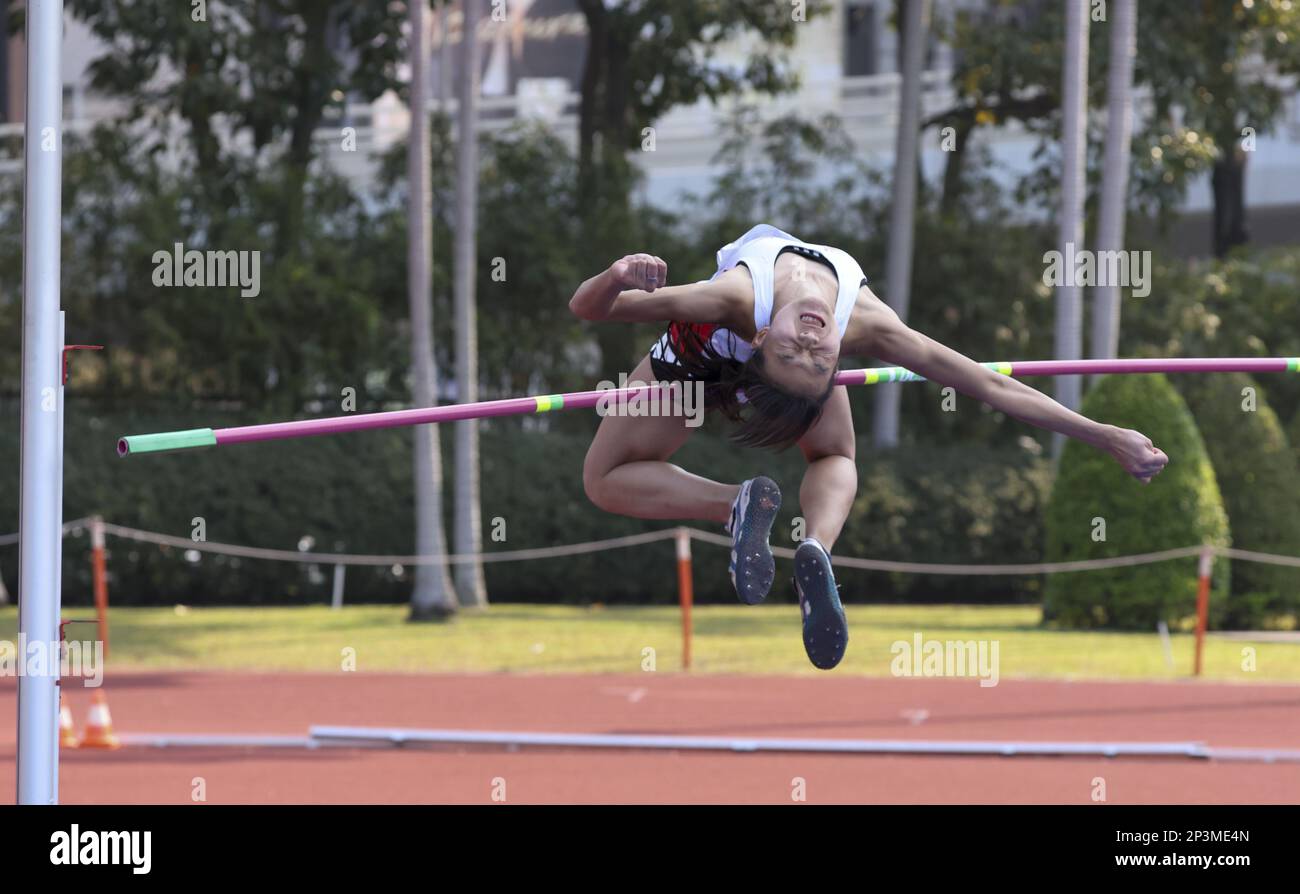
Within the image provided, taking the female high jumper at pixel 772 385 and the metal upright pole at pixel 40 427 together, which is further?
the metal upright pole at pixel 40 427

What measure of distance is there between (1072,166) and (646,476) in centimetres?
1382

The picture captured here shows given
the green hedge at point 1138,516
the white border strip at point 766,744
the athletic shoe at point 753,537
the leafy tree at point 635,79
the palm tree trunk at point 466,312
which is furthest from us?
the leafy tree at point 635,79

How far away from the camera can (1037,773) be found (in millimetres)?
10812

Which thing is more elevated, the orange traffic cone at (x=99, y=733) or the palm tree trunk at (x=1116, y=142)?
the palm tree trunk at (x=1116, y=142)

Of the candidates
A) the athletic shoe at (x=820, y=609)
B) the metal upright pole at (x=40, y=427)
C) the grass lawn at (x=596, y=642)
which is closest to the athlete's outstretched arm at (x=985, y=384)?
the athletic shoe at (x=820, y=609)

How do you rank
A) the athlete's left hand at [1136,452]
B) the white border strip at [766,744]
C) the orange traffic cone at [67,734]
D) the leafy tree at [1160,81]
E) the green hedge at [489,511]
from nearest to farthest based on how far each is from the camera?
1. the athlete's left hand at [1136,452]
2. the white border strip at [766,744]
3. the orange traffic cone at [67,734]
4. the green hedge at [489,511]
5. the leafy tree at [1160,81]

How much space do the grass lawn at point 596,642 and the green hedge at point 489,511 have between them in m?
0.73

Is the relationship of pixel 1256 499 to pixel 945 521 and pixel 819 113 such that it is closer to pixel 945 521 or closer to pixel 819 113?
pixel 945 521

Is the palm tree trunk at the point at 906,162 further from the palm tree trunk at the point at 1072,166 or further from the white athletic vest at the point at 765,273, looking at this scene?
the white athletic vest at the point at 765,273

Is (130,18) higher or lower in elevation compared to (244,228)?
higher

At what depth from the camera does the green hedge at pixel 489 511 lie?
20922mm
